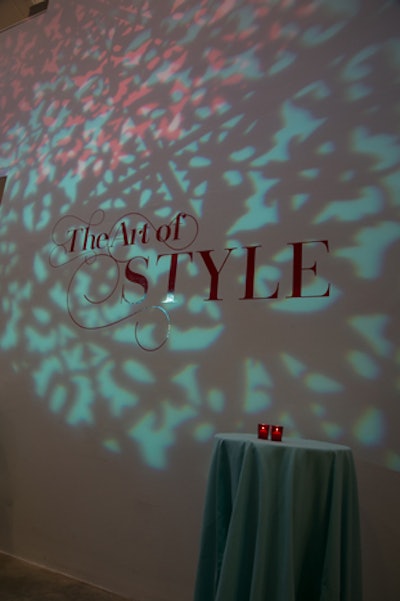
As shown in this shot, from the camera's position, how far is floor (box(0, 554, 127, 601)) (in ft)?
5.72

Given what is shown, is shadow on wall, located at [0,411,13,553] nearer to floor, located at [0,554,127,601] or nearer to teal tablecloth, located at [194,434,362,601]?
floor, located at [0,554,127,601]

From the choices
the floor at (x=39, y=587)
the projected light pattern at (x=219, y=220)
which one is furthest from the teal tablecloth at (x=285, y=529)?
the floor at (x=39, y=587)

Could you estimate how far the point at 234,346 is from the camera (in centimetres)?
191

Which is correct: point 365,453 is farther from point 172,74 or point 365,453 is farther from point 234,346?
point 172,74

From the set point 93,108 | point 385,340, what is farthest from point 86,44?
point 385,340

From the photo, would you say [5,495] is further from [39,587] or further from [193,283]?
[193,283]

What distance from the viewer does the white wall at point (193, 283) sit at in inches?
68.3

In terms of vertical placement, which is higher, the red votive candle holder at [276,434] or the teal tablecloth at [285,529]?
the red votive candle holder at [276,434]

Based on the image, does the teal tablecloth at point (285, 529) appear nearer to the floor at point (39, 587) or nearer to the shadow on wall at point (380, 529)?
the shadow on wall at point (380, 529)

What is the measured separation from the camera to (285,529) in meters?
1.11

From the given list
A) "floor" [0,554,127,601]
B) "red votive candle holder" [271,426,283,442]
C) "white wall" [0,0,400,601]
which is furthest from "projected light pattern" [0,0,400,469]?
"floor" [0,554,127,601]

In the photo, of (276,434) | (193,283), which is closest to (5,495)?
(193,283)

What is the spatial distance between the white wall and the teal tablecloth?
0.43 metres

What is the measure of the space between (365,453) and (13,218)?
8.14 feet
